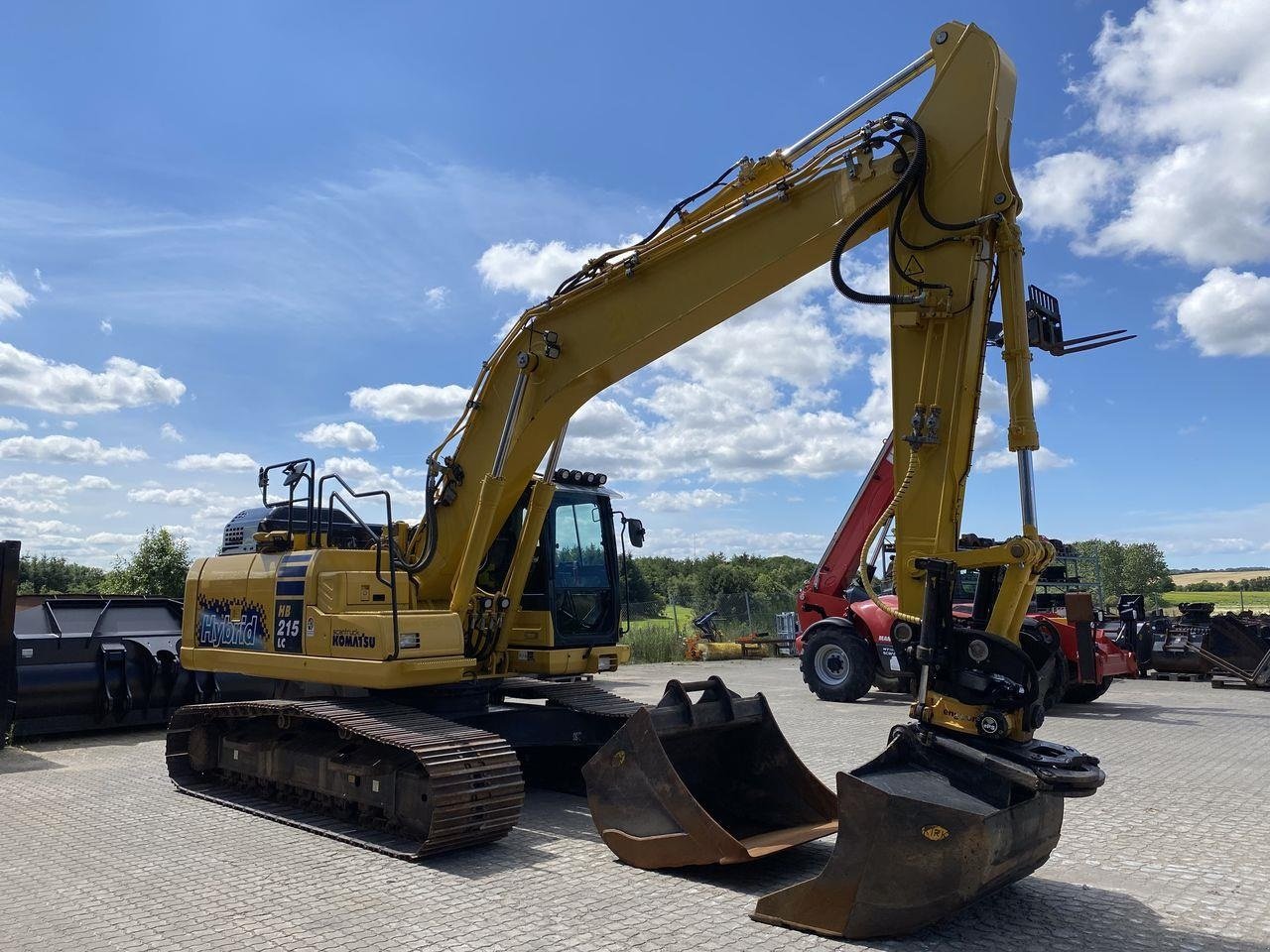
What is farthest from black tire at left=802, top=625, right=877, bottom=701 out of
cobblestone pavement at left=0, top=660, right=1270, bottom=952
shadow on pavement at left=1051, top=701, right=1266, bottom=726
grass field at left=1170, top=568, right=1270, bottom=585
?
grass field at left=1170, top=568, right=1270, bottom=585

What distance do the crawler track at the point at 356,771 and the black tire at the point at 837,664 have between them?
897 cm

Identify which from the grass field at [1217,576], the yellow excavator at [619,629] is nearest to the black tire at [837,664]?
the yellow excavator at [619,629]

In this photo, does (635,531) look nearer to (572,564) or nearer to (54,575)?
(572,564)

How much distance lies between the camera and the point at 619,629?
9.30 metres

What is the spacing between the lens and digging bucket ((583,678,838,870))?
586cm

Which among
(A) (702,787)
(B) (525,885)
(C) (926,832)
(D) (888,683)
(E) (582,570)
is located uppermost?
(E) (582,570)

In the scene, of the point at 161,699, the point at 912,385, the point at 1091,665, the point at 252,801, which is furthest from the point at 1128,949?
the point at 161,699

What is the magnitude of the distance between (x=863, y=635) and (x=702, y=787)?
9.03m

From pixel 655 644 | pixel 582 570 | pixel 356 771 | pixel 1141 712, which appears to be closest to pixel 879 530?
pixel 582 570

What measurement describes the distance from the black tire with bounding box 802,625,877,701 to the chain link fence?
10.0 meters

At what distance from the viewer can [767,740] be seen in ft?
22.5

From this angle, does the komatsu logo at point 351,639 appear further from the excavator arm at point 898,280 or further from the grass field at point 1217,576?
the grass field at point 1217,576

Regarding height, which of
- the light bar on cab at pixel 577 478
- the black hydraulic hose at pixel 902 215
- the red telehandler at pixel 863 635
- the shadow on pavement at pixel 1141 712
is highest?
the black hydraulic hose at pixel 902 215

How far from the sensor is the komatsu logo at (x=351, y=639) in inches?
296
